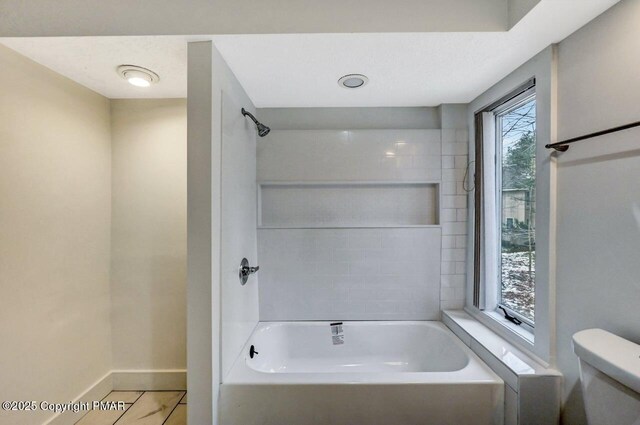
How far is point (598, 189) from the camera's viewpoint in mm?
1097

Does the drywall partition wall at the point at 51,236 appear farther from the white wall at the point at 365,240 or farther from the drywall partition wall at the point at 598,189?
the drywall partition wall at the point at 598,189

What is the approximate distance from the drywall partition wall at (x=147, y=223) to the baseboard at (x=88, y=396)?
0.11 meters

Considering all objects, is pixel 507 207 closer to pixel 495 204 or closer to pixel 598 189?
pixel 495 204

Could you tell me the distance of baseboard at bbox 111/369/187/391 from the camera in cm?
190

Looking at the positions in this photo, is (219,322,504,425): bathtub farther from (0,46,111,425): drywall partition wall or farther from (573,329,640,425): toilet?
(0,46,111,425): drywall partition wall

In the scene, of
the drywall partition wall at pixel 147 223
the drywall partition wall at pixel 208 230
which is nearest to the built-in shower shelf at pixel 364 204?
the drywall partition wall at pixel 147 223

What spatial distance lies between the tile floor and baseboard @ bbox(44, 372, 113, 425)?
4 centimetres

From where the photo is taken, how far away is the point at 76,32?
3.89ft

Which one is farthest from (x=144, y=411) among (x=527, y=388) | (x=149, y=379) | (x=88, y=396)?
(x=527, y=388)

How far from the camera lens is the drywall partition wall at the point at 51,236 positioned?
4.28ft

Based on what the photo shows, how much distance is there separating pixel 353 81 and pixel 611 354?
1694mm

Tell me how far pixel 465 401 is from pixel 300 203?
62.3 inches

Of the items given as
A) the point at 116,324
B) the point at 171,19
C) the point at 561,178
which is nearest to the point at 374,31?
the point at 171,19

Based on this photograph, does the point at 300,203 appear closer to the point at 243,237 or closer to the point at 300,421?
the point at 243,237
